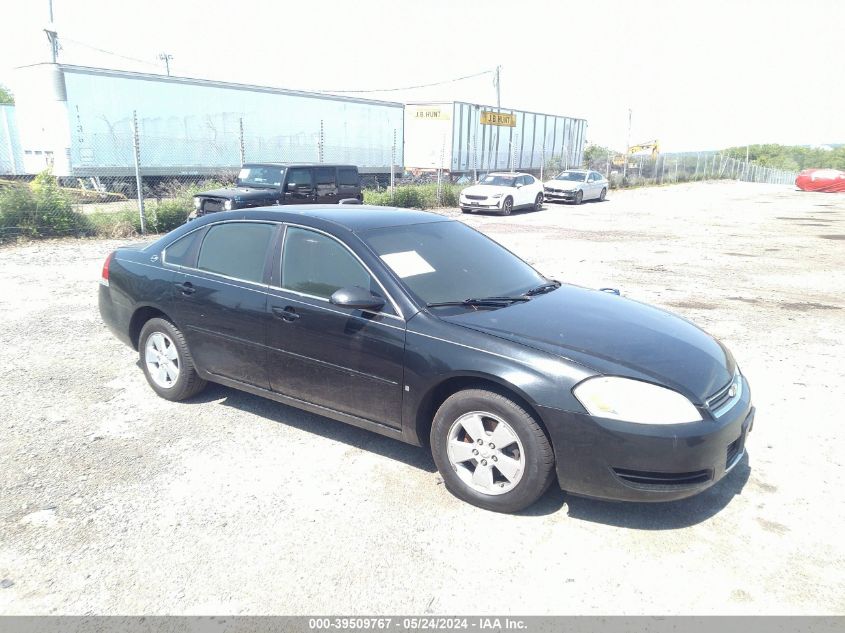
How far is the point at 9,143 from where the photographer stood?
24.3m

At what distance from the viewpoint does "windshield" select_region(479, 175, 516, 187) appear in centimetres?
2220

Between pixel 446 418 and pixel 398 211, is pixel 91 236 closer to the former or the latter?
pixel 398 211

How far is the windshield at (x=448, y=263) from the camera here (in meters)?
3.88

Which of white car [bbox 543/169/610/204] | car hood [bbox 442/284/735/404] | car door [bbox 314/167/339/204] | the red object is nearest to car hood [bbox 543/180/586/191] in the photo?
white car [bbox 543/169/610/204]

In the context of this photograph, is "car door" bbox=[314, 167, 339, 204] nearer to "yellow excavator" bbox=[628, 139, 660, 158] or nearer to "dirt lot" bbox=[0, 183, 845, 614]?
"dirt lot" bbox=[0, 183, 845, 614]

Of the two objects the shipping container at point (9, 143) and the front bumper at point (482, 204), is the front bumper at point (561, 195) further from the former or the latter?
the shipping container at point (9, 143)

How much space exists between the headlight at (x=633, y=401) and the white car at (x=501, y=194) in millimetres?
18465

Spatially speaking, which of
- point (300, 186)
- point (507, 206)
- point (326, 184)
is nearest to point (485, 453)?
point (300, 186)

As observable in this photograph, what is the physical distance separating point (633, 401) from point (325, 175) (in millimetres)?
12589

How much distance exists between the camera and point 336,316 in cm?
381

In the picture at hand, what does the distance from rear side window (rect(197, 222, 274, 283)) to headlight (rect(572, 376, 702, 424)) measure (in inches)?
90.4

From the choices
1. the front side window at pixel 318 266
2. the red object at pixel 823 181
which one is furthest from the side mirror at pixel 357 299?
the red object at pixel 823 181

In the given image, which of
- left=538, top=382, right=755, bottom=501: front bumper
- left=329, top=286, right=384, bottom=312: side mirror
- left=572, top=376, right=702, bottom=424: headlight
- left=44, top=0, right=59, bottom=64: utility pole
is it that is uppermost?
left=44, top=0, right=59, bottom=64: utility pole

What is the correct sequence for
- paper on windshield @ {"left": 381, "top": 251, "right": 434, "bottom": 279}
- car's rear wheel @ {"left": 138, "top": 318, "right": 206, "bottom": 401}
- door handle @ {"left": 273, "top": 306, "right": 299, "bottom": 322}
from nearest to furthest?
paper on windshield @ {"left": 381, "top": 251, "right": 434, "bottom": 279}, door handle @ {"left": 273, "top": 306, "right": 299, "bottom": 322}, car's rear wheel @ {"left": 138, "top": 318, "right": 206, "bottom": 401}
